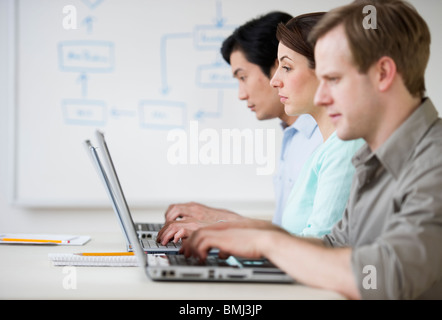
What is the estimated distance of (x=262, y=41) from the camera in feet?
7.51

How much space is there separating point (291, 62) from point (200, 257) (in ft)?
2.80

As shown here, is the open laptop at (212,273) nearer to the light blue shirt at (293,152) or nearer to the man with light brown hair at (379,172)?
the man with light brown hair at (379,172)

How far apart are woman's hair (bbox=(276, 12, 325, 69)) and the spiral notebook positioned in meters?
0.82

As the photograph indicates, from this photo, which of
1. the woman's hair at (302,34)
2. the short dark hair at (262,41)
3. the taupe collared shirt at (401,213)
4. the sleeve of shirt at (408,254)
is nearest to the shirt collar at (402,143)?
the taupe collared shirt at (401,213)

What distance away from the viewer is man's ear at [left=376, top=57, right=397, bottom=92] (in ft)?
3.47

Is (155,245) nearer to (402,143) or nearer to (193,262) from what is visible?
(193,262)

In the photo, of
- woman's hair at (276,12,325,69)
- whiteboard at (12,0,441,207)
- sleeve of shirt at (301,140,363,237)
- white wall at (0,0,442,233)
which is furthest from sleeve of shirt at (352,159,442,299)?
whiteboard at (12,0,441,207)

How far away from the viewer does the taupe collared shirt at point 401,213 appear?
0.89 m

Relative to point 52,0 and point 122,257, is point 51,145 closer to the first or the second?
point 52,0

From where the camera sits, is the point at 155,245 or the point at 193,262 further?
the point at 155,245

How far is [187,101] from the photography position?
299cm

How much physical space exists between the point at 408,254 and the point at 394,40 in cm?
42

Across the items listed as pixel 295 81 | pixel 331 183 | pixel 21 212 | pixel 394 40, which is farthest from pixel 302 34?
pixel 21 212

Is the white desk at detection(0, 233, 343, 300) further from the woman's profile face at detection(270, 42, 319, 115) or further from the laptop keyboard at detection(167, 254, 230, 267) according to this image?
the woman's profile face at detection(270, 42, 319, 115)
